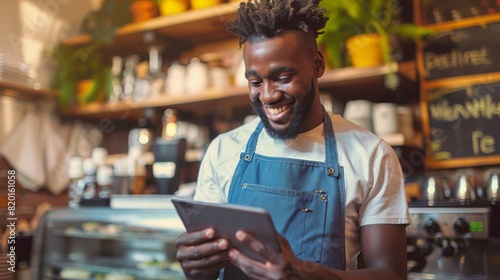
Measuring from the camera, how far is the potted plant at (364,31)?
91.7 inches

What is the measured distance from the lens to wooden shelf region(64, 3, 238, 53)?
2.93 m

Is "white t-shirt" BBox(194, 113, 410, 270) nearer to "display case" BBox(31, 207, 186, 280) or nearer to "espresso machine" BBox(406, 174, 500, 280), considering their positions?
"espresso machine" BBox(406, 174, 500, 280)

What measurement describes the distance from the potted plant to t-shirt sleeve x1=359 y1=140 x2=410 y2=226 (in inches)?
45.9

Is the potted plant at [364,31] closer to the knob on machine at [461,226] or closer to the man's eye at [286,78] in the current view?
the knob on machine at [461,226]

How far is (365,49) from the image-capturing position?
2.36 m

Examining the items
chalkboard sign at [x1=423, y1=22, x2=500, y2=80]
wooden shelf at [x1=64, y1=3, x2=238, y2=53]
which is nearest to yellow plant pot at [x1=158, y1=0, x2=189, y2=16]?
wooden shelf at [x1=64, y1=3, x2=238, y2=53]

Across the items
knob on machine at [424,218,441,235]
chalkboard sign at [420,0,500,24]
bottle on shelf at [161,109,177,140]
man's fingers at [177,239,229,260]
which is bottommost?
knob on machine at [424,218,441,235]

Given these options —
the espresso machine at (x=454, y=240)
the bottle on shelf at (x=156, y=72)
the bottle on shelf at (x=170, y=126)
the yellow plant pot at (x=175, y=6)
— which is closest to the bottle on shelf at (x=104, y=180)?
the bottle on shelf at (x=170, y=126)

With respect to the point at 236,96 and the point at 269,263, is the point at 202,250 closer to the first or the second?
the point at 269,263

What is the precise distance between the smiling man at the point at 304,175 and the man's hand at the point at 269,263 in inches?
1.6

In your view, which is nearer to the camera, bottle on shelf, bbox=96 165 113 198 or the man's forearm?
the man's forearm

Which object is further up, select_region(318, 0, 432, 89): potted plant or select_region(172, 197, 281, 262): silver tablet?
select_region(318, 0, 432, 89): potted plant

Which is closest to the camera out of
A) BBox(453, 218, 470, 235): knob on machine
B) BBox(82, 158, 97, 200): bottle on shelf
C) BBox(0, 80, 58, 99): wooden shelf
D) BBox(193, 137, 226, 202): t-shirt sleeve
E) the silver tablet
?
the silver tablet

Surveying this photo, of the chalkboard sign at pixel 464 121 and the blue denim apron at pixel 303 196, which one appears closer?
the blue denim apron at pixel 303 196
